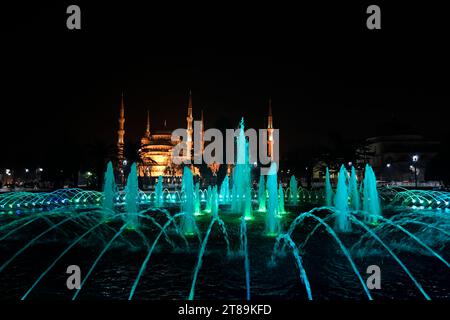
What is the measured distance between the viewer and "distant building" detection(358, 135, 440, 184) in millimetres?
73312

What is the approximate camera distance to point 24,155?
66.6m

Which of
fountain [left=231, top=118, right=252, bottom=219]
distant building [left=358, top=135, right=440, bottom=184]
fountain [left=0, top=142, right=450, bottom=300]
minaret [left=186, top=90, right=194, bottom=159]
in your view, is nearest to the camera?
fountain [left=0, top=142, right=450, bottom=300]

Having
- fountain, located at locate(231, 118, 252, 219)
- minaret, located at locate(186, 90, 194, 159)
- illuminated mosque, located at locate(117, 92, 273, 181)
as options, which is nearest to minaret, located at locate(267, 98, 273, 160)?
illuminated mosque, located at locate(117, 92, 273, 181)

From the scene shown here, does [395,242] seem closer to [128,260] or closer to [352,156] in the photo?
[128,260]

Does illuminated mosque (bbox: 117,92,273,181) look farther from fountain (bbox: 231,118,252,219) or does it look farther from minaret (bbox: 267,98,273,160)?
fountain (bbox: 231,118,252,219)

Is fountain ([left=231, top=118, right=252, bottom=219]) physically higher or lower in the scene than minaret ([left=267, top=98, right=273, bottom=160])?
lower

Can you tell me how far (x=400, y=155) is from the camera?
76438 mm

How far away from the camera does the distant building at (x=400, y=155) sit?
73.3 metres

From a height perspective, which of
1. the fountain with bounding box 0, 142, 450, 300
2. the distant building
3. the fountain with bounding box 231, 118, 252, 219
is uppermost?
the distant building

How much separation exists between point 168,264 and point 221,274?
1436 mm

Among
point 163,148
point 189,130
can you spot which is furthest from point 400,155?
point 163,148
